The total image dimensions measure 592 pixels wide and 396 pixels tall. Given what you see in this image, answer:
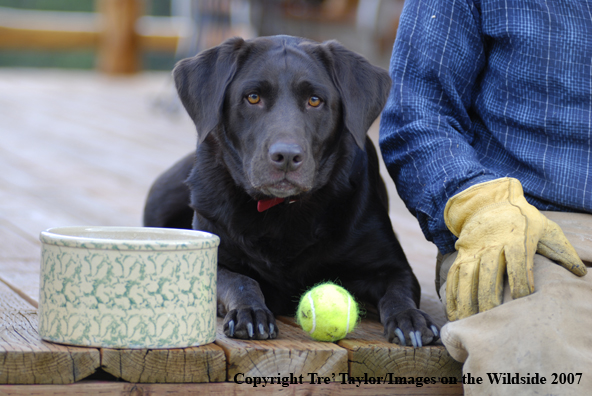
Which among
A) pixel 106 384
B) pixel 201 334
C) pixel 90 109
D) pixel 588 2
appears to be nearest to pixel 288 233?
pixel 201 334

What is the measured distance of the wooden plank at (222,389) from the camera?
5.35 feet

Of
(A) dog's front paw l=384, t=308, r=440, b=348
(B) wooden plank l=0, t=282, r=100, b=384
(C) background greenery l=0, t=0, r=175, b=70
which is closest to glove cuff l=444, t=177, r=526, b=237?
(A) dog's front paw l=384, t=308, r=440, b=348

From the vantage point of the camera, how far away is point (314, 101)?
2.09 metres

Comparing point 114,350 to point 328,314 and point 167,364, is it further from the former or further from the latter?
point 328,314

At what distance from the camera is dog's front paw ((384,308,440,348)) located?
1816 mm

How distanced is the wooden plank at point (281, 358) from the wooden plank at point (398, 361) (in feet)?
0.12

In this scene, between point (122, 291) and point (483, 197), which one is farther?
point (483, 197)

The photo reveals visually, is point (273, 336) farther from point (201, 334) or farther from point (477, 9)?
point (477, 9)

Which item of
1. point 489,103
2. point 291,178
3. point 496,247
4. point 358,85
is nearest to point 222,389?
point 291,178

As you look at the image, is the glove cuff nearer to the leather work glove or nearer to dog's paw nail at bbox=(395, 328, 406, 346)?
the leather work glove

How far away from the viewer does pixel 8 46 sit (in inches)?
453

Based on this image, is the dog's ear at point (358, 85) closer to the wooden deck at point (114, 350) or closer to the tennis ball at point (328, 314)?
the tennis ball at point (328, 314)

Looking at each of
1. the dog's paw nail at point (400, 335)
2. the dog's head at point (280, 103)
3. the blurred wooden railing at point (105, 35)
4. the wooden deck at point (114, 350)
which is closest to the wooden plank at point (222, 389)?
the wooden deck at point (114, 350)

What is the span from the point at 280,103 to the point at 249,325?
62 cm
